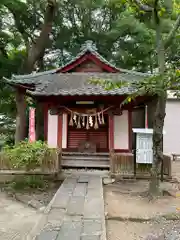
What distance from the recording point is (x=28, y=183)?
7.90m

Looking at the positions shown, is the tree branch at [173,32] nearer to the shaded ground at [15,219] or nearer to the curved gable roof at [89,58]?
the curved gable roof at [89,58]

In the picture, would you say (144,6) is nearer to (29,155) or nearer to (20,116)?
(29,155)

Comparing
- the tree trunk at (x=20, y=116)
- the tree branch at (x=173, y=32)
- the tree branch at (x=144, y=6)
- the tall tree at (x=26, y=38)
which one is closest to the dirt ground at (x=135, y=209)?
the tree branch at (x=173, y=32)

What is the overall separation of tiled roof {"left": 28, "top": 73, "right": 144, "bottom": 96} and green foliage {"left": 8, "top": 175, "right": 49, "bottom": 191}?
2.99 metres

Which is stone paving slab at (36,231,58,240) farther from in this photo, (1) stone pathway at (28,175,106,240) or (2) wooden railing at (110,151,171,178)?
(2) wooden railing at (110,151,171,178)

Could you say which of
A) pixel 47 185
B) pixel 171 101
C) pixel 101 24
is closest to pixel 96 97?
pixel 47 185

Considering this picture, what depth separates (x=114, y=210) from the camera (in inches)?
224

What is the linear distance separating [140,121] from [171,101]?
108 inches

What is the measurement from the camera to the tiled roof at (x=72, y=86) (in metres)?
9.14

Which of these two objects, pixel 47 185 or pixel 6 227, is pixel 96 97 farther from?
pixel 6 227

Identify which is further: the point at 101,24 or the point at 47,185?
the point at 101,24

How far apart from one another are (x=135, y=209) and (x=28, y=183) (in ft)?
12.1

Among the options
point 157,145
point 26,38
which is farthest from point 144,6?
point 26,38

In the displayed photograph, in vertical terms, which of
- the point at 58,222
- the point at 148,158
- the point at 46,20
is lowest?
the point at 58,222
